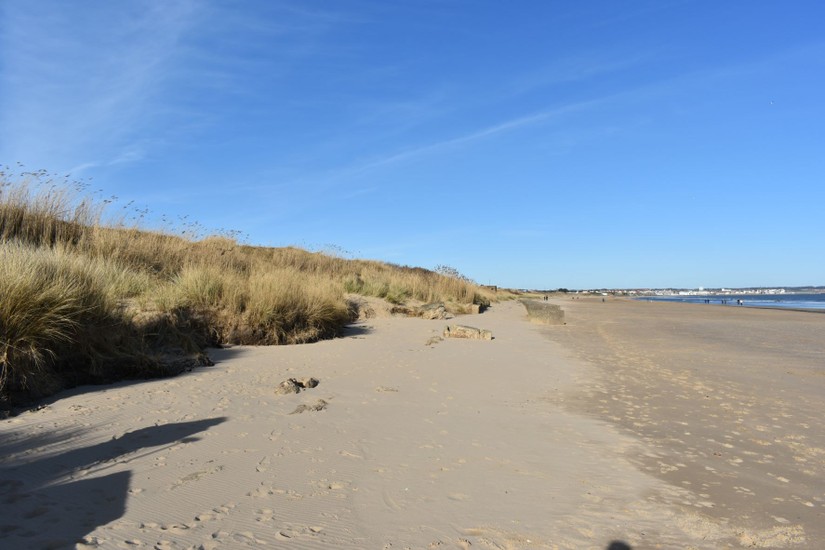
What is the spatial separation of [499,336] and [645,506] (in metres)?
9.11

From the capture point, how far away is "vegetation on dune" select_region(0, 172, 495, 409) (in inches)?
201

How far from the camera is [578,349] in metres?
11.4

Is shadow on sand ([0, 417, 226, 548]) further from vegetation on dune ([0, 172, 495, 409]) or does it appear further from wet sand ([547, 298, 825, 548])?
wet sand ([547, 298, 825, 548])

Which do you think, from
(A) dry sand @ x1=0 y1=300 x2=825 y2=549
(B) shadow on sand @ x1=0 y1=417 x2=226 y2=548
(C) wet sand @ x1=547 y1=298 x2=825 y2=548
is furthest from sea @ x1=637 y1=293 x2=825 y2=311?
(B) shadow on sand @ x1=0 y1=417 x2=226 y2=548

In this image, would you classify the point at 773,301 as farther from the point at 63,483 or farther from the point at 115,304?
the point at 63,483

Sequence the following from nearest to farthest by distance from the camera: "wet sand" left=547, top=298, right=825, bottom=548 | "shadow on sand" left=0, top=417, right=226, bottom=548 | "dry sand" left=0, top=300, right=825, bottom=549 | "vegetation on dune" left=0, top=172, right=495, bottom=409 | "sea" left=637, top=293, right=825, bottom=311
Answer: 1. "shadow on sand" left=0, top=417, right=226, bottom=548
2. "dry sand" left=0, top=300, right=825, bottom=549
3. "wet sand" left=547, top=298, right=825, bottom=548
4. "vegetation on dune" left=0, top=172, right=495, bottom=409
5. "sea" left=637, top=293, right=825, bottom=311

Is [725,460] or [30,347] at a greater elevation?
[30,347]

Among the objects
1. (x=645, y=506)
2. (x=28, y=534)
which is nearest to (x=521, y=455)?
(x=645, y=506)

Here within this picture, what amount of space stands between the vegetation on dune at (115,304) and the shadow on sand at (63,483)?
1275 mm

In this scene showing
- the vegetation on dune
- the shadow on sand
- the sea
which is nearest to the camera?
the shadow on sand

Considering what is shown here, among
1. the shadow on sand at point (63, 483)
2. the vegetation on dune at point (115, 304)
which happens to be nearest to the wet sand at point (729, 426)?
the shadow on sand at point (63, 483)

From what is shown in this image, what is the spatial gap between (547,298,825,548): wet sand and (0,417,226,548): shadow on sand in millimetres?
3355

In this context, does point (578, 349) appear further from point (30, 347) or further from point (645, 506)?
point (30, 347)

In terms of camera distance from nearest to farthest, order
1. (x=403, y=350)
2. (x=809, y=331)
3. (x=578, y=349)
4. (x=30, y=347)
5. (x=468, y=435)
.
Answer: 1. (x=468, y=435)
2. (x=30, y=347)
3. (x=403, y=350)
4. (x=578, y=349)
5. (x=809, y=331)
